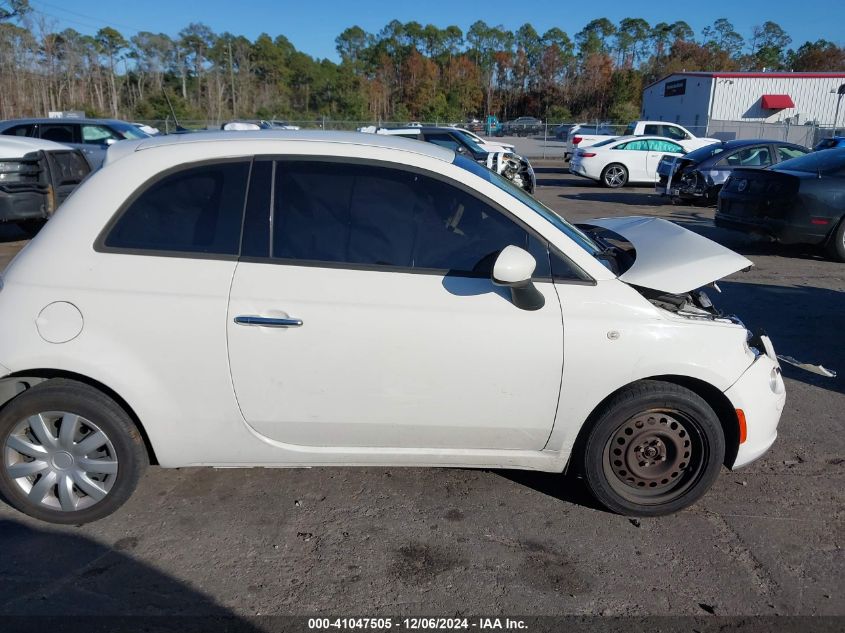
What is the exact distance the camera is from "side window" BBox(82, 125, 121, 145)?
45.6 ft

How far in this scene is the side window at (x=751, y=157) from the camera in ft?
47.7

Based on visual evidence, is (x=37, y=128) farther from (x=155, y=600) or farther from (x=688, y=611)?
(x=688, y=611)

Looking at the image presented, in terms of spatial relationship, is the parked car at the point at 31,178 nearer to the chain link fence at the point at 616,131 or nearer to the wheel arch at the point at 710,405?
the wheel arch at the point at 710,405

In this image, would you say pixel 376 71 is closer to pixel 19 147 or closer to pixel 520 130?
pixel 520 130

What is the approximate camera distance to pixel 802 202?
8.64 metres

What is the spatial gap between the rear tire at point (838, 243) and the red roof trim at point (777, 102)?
4304 cm

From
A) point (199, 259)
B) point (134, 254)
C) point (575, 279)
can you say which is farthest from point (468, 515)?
point (134, 254)

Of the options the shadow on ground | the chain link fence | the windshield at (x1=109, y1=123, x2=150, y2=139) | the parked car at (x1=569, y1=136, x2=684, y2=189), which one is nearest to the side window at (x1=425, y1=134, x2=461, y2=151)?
the parked car at (x1=569, y1=136, x2=684, y2=189)

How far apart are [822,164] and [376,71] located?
306 ft

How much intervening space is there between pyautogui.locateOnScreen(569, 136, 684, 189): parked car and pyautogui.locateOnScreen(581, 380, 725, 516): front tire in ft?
55.2

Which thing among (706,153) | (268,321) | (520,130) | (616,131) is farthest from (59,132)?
(520,130)

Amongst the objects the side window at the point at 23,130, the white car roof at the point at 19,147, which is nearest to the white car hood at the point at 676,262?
the white car roof at the point at 19,147

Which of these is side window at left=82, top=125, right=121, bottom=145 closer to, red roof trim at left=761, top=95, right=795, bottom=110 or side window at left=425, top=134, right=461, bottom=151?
side window at left=425, top=134, right=461, bottom=151

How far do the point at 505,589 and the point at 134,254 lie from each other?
2226 millimetres
